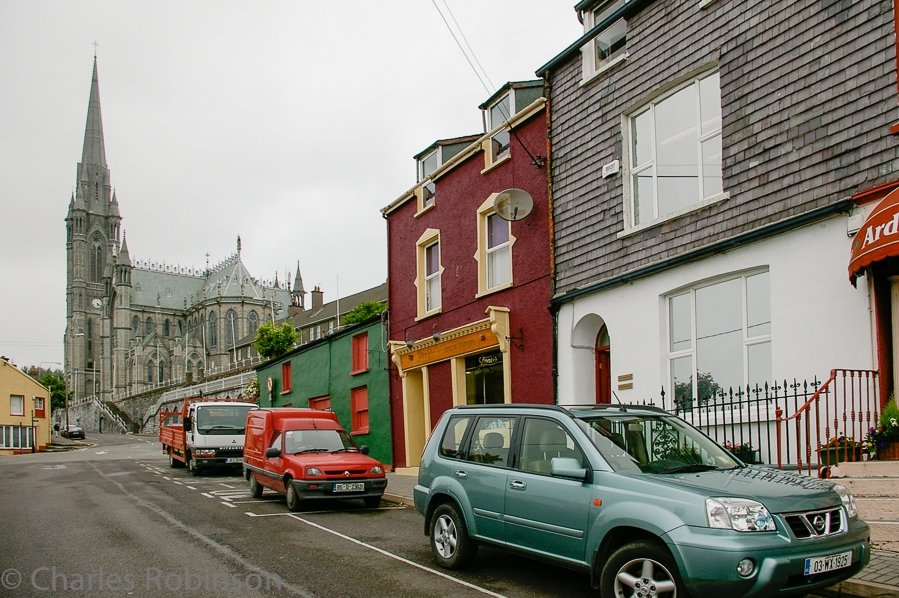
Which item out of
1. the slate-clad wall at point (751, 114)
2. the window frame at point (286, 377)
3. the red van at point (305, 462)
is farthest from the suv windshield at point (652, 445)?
the window frame at point (286, 377)

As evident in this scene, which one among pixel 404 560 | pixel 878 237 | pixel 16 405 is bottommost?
pixel 16 405

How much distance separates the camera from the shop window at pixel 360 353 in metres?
22.7

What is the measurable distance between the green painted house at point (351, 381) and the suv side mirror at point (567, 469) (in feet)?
48.7

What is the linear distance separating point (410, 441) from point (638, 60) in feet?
37.5

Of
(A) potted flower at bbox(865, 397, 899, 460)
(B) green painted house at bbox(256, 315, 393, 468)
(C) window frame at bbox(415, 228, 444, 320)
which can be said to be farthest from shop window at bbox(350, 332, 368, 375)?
(A) potted flower at bbox(865, 397, 899, 460)

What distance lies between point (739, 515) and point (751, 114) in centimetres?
689

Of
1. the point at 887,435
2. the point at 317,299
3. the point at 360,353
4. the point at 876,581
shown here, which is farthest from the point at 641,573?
the point at 317,299

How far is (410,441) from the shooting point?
63.9 feet

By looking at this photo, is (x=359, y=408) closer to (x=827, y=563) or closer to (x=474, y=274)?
(x=474, y=274)

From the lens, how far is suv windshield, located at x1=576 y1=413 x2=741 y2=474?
6144 millimetres

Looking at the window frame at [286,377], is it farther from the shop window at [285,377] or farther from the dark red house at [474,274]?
the dark red house at [474,274]

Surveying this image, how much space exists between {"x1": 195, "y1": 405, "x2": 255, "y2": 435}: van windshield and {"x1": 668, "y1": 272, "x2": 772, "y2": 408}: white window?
49.0ft

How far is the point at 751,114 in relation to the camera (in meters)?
10.2

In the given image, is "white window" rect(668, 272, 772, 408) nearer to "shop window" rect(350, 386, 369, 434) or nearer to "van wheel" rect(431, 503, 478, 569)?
"van wheel" rect(431, 503, 478, 569)
